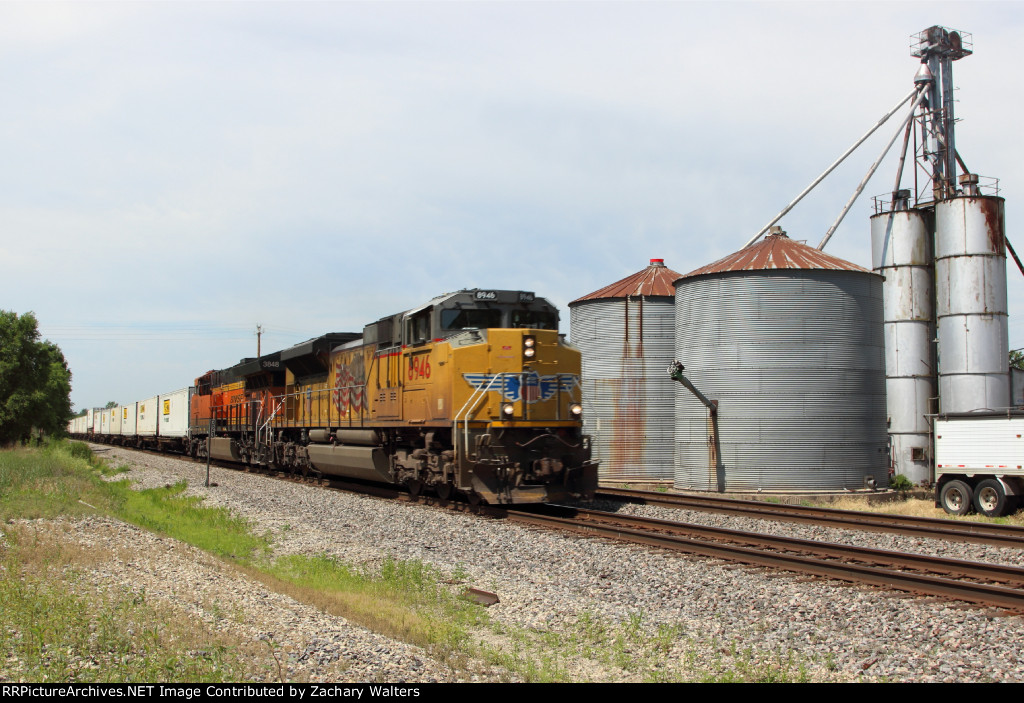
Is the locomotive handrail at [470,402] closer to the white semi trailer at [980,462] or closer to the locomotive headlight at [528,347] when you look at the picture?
the locomotive headlight at [528,347]

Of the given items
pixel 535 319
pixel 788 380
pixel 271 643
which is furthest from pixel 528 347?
pixel 271 643

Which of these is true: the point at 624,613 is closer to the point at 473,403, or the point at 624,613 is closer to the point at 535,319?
the point at 473,403

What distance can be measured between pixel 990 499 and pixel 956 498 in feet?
2.43

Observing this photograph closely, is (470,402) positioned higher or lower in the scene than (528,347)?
lower

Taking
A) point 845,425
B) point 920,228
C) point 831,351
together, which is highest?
point 920,228

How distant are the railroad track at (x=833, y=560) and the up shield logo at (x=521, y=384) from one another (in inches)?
86.3

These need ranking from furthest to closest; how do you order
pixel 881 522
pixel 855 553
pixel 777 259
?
1. pixel 777 259
2. pixel 881 522
3. pixel 855 553

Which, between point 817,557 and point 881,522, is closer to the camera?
point 817,557

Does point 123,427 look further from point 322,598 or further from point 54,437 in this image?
point 322,598

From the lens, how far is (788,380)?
765 inches

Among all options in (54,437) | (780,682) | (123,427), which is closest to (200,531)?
(780,682)

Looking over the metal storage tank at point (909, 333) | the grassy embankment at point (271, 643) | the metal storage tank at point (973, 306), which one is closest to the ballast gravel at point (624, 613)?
the grassy embankment at point (271, 643)
